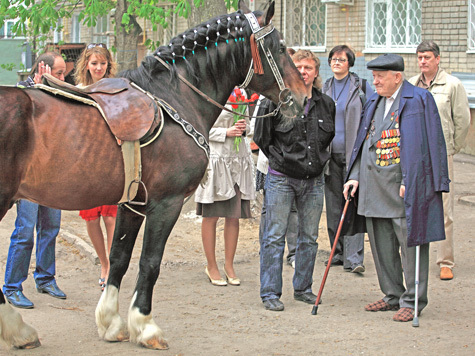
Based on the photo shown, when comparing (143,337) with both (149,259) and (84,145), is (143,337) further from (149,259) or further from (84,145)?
(84,145)

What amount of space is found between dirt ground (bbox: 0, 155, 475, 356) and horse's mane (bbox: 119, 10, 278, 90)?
74.8 inches

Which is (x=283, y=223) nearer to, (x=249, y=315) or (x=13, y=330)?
(x=249, y=315)

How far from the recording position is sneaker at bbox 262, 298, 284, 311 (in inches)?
212

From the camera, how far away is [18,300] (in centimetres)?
533

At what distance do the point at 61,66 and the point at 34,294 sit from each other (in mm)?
2057

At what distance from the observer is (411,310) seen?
201 inches

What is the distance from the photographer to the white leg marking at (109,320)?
4609 mm

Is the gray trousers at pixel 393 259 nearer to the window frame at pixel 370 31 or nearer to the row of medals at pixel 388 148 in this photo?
the row of medals at pixel 388 148

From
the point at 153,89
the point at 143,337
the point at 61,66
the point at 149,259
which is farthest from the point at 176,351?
the point at 61,66

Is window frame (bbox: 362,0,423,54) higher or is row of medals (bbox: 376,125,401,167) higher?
window frame (bbox: 362,0,423,54)

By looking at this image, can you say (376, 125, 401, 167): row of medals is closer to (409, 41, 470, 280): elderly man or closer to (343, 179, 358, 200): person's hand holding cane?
(343, 179, 358, 200): person's hand holding cane

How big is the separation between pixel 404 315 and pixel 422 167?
119 cm

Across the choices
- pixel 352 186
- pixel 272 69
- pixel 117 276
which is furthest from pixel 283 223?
pixel 117 276

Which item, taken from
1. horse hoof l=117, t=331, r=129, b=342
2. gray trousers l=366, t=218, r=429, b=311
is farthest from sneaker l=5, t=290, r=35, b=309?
gray trousers l=366, t=218, r=429, b=311
